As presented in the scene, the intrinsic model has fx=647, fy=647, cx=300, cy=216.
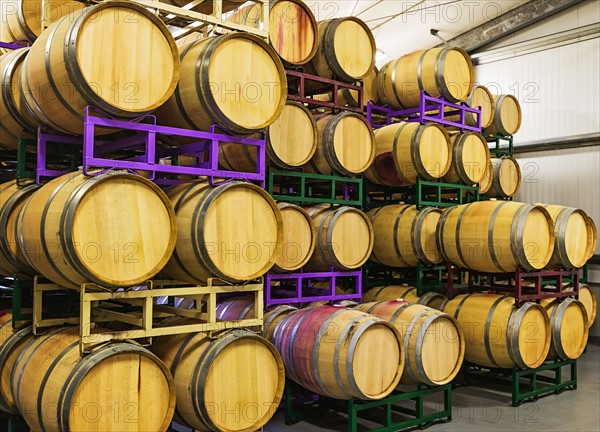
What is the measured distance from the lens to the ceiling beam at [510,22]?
13117 millimetres

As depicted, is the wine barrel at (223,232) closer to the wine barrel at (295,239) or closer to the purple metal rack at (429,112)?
the wine barrel at (295,239)

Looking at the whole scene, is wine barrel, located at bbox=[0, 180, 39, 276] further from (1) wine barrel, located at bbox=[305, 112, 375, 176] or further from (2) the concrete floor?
(1) wine barrel, located at bbox=[305, 112, 375, 176]

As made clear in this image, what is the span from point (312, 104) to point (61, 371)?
4.19 metres

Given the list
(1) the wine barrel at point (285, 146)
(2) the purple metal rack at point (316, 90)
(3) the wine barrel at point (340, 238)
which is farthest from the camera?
(2) the purple metal rack at point (316, 90)

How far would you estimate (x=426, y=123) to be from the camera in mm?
8258

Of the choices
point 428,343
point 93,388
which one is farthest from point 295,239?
point 93,388

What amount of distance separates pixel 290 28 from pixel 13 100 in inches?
116

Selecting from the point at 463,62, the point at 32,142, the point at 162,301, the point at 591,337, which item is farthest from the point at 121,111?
the point at 591,337

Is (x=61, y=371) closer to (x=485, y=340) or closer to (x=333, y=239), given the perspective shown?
(x=333, y=239)

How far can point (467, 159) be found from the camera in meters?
8.70

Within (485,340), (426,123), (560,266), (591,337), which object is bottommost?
(591,337)

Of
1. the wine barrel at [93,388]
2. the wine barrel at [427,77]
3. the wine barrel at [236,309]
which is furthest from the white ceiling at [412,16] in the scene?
the wine barrel at [93,388]

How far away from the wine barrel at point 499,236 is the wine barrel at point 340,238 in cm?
119

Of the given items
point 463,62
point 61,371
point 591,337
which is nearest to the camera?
point 61,371
